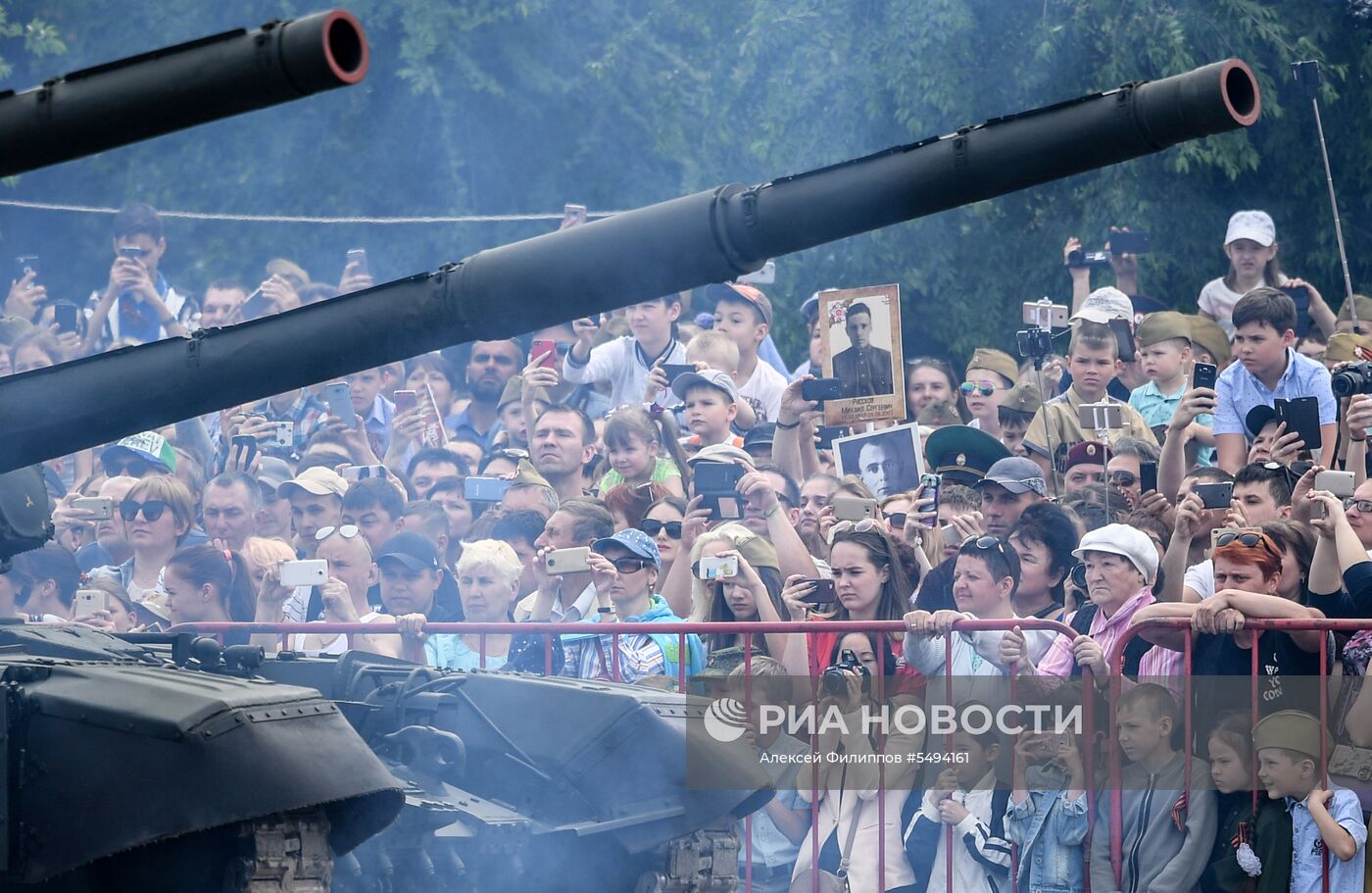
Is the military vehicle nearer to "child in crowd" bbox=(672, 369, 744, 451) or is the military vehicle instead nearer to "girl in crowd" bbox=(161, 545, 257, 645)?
"girl in crowd" bbox=(161, 545, 257, 645)

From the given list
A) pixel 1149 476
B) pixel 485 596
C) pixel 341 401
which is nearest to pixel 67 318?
pixel 341 401

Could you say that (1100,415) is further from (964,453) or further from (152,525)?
(152,525)

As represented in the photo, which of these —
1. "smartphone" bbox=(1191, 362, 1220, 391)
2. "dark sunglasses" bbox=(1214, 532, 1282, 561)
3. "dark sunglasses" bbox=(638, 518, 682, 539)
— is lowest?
"dark sunglasses" bbox=(1214, 532, 1282, 561)

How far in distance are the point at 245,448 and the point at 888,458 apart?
4.38 m

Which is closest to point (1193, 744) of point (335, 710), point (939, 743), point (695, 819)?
point (939, 743)

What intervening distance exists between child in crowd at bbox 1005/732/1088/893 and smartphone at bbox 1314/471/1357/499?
1357mm

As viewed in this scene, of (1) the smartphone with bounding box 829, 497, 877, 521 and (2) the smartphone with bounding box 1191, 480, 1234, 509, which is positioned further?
(1) the smartphone with bounding box 829, 497, 877, 521

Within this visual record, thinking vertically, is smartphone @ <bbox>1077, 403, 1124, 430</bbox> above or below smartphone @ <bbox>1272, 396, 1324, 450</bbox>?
above

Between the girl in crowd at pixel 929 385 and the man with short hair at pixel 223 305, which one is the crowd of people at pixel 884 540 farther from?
the man with short hair at pixel 223 305

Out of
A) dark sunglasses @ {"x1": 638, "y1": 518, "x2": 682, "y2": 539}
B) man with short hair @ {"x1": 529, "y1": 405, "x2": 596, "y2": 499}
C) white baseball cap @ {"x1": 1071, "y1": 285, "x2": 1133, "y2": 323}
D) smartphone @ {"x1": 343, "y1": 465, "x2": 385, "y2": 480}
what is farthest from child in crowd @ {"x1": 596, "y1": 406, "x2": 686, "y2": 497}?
white baseball cap @ {"x1": 1071, "y1": 285, "x2": 1133, "y2": 323}

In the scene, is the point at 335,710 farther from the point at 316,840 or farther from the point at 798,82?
the point at 798,82

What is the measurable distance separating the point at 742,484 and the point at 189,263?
12.5 metres

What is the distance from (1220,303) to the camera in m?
11.7

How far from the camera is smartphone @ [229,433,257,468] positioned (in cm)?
1242
